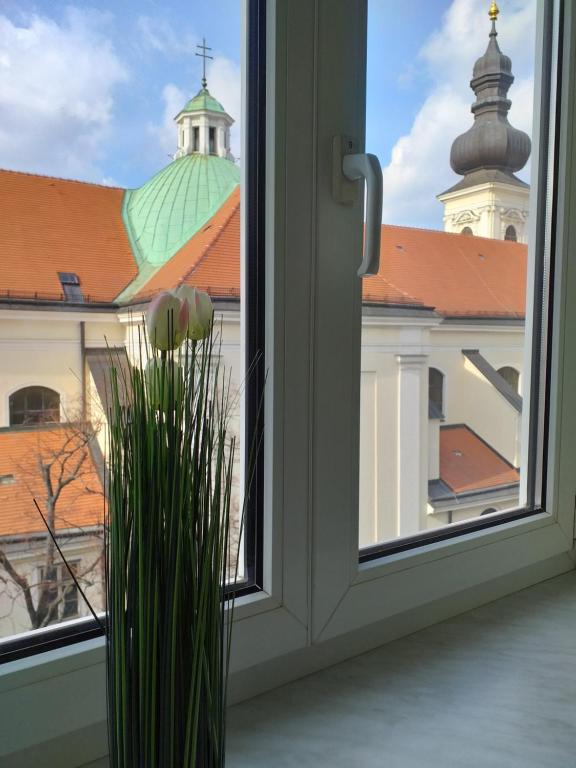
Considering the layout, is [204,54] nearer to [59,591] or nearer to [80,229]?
[80,229]

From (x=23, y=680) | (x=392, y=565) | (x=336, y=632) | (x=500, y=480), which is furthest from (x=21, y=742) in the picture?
(x=500, y=480)

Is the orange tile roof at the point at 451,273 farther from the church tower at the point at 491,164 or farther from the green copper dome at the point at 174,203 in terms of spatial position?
the green copper dome at the point at 174,203

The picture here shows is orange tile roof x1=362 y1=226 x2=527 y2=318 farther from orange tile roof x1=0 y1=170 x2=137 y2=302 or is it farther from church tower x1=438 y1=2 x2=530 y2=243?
orange tile roof x1=0 y1=170 x2=137 y2=302

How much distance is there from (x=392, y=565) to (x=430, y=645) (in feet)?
→ 0.46

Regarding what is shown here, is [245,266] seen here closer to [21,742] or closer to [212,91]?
[212,91]

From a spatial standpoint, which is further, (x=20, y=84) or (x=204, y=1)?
(x=204, y=1)

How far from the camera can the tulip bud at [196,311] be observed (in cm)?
50

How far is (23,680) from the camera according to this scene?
62cm

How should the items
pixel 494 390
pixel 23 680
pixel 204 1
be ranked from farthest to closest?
pixel 494 390 → pixel 204 1 → pixel 23 680

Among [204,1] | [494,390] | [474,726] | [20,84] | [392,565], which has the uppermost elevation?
[204,1]

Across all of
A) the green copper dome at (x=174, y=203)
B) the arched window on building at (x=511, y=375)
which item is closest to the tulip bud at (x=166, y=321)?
the green copper dome at (x=174, y=203)

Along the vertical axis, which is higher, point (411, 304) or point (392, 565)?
point (411, 304)

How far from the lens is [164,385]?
18.7 inches

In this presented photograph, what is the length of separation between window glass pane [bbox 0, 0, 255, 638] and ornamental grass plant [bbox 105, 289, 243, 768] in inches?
5.8
